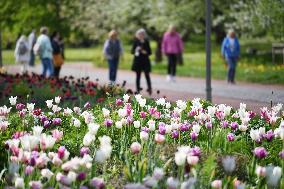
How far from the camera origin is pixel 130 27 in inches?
1496

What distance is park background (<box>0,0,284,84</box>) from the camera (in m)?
26.6

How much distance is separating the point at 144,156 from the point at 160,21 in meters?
29.0

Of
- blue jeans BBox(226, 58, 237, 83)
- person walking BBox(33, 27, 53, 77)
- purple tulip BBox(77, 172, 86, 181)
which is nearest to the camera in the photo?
purple tulip BBox(77, 172, 86, 181)

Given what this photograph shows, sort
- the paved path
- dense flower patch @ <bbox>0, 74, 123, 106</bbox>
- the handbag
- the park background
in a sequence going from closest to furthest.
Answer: dense flower patch @ <bbox>0, 74, 123, 106</bbox> < the paved path < the handbag < the park background

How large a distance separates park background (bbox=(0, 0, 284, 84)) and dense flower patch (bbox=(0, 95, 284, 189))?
14935 mm

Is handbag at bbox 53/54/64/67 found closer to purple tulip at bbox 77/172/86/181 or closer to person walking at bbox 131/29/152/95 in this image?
person walking at bbox 131/29/152/95

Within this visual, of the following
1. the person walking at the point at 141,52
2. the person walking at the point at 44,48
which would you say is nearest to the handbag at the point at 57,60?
the person walking at the point at 44,48

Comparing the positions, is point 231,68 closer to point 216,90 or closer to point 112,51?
point 216,90

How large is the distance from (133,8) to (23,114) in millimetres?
30075

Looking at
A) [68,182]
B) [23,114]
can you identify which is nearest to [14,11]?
[23,114]

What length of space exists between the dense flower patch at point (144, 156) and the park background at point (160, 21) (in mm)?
14935

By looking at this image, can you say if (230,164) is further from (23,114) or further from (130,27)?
(130,27)

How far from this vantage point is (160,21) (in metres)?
35.2

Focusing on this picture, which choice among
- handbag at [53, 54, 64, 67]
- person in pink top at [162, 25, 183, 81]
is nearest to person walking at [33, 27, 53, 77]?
handbag at [53, 54, 64, 67]
